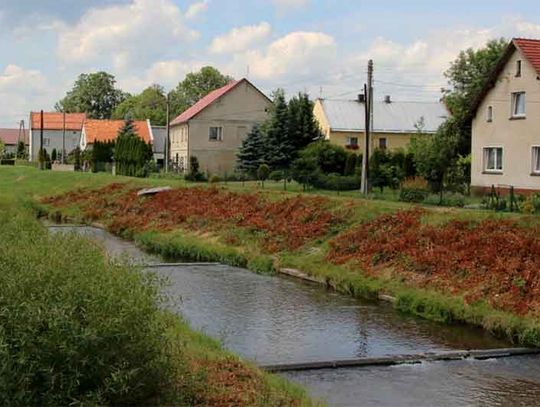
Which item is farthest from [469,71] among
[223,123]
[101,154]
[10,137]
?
[10,137]

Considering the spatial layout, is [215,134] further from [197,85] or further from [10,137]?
[10,137]

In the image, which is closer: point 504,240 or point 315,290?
point 504,240

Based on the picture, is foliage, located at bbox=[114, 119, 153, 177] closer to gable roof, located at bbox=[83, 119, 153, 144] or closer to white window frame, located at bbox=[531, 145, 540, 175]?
gable roof, located at bbox=[83, 119, 153, 144]

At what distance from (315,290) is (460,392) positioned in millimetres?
9643

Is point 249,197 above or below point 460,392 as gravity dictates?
above

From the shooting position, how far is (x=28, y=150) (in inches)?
4862

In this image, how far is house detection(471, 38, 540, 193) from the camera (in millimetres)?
36719

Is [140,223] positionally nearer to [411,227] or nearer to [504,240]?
[411,227]

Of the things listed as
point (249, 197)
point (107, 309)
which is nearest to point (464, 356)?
point (107, 309)

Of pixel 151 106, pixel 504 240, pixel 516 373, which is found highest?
pixel 151 106

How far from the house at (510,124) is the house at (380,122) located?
24754mm

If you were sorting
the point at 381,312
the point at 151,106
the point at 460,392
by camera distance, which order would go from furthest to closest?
the point at 151,106, the point at 381,312, the point at 460,392

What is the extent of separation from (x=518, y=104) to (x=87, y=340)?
3449 centimetres

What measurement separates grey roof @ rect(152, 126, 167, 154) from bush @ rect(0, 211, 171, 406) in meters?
85.7
